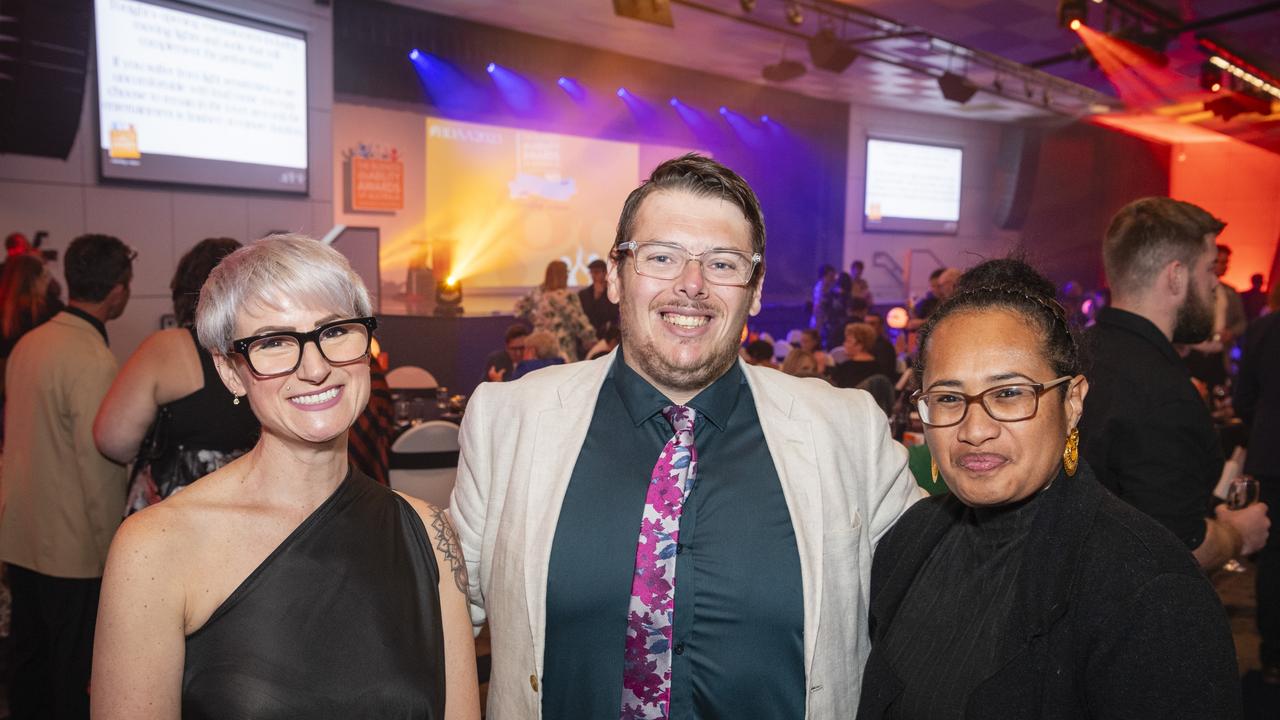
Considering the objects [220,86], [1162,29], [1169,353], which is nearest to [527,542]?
[1169,353]

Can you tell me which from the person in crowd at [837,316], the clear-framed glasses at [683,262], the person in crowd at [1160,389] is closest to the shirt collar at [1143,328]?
the person in crowd at [1160,389]

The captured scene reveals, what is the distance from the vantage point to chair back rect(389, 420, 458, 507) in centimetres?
423

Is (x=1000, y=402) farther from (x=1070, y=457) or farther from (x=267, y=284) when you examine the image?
(x=267, y=284)

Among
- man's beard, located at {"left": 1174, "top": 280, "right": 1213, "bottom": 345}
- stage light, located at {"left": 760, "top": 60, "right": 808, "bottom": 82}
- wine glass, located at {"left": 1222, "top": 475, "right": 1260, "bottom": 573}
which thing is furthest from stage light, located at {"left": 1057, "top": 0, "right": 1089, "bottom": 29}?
wine glass, located at {"left": 1222, "top": 475, "right": 1260, "bottom": 573}

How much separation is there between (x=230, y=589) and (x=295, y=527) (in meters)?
0.14

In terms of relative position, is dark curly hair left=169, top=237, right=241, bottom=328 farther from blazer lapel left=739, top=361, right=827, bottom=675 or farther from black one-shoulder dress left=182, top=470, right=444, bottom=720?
blazer lapel left=739, top=361, right=827, bottom=675

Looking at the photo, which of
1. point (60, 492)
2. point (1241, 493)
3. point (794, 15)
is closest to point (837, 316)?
point (794, 15)

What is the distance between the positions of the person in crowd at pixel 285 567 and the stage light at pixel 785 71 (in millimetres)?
10018

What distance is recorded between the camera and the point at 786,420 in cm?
174

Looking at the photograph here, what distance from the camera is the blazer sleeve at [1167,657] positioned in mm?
1111

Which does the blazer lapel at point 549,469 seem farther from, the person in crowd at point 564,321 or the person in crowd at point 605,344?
the person in crowd at point 564,321

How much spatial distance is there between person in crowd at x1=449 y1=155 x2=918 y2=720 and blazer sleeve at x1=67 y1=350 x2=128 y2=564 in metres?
2.09

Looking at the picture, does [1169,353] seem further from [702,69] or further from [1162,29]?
[702,69]

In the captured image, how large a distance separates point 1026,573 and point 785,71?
10.4 m
